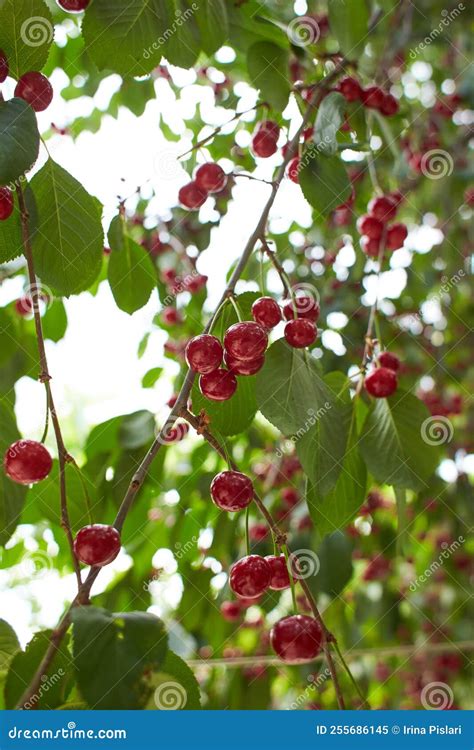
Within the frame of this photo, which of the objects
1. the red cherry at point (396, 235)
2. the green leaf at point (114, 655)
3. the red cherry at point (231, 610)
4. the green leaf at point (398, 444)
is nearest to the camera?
the green leaf at point (114, 655)

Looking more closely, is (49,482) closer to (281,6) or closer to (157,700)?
(157,700)

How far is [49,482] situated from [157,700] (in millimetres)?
575

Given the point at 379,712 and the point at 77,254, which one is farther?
the point at 379,712

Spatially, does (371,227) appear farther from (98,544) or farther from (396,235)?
(98,544)

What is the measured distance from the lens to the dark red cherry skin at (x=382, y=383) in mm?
1130

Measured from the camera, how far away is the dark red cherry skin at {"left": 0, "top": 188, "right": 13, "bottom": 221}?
88 centimetres

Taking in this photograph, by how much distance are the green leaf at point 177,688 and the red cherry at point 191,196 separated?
35.1 inches

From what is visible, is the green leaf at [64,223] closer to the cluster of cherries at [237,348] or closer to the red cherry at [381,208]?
the cluster of cherries at [237,348]

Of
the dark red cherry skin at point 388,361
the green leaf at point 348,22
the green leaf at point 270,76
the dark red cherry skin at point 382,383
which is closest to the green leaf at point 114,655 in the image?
the dark red cherry skin at point 382,383

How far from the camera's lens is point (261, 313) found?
1.00m

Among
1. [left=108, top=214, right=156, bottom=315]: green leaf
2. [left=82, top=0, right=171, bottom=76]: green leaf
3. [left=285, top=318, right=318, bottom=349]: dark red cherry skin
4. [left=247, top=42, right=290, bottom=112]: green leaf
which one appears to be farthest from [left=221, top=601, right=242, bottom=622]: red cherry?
[left=82, top=0, right=171, bottom=76]: green leaf

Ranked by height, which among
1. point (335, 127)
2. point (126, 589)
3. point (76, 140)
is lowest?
point (126, 589)

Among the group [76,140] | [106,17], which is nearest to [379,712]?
[106,17]

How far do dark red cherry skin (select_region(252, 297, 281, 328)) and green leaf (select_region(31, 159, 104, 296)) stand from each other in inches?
8.8
